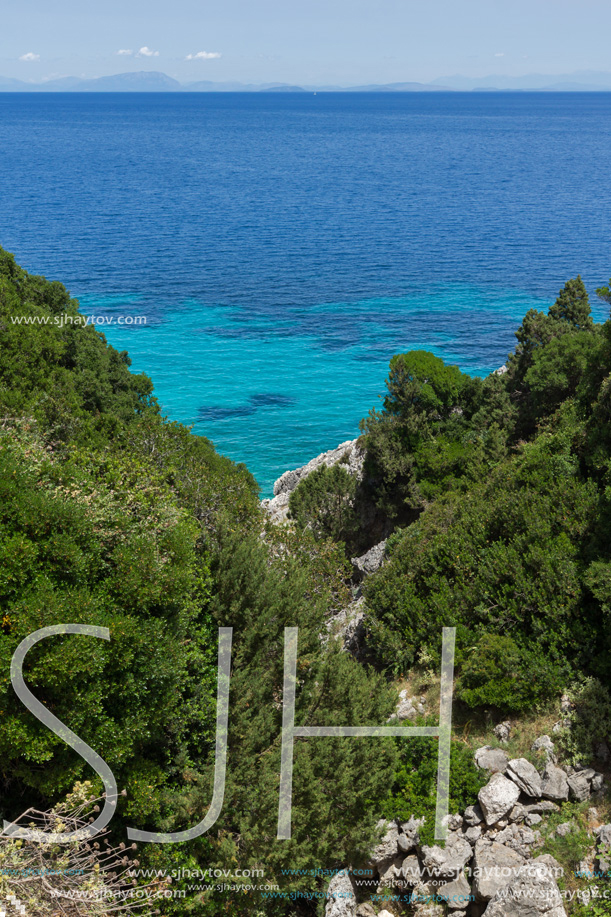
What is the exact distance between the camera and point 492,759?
1191 cm

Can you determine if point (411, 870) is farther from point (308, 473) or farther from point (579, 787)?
point (308, 473)

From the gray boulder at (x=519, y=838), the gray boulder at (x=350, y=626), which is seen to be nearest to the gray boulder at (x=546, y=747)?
the gray boulder at (x=519, y=838)

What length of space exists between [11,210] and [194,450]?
8800 centimetres

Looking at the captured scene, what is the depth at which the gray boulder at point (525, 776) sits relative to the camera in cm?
1105

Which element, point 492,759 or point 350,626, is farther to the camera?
point 350,626

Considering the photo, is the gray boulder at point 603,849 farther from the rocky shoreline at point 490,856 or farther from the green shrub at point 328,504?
the green shrub at point 328,504

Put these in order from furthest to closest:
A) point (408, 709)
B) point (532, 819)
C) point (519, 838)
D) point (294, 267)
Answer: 1. point (294, 267)
2. point (408, 709)
3. point (532, 819)
4. point (519, 838)

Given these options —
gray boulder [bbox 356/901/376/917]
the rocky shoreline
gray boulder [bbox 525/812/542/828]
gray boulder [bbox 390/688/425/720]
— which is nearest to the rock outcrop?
gray boulder [bbox 390/688/425/720]

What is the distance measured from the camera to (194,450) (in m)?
24.5

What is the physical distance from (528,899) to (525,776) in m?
2.13

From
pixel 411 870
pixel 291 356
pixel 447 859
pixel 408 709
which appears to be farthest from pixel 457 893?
pixel 291 356

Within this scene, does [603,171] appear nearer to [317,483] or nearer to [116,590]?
[317,483]

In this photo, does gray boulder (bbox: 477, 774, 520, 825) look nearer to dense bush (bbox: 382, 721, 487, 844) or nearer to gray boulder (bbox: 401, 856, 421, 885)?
dense bush (bbox: 382, 721, 487, 844)

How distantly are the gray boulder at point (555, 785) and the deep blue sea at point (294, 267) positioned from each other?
91.2 ft
